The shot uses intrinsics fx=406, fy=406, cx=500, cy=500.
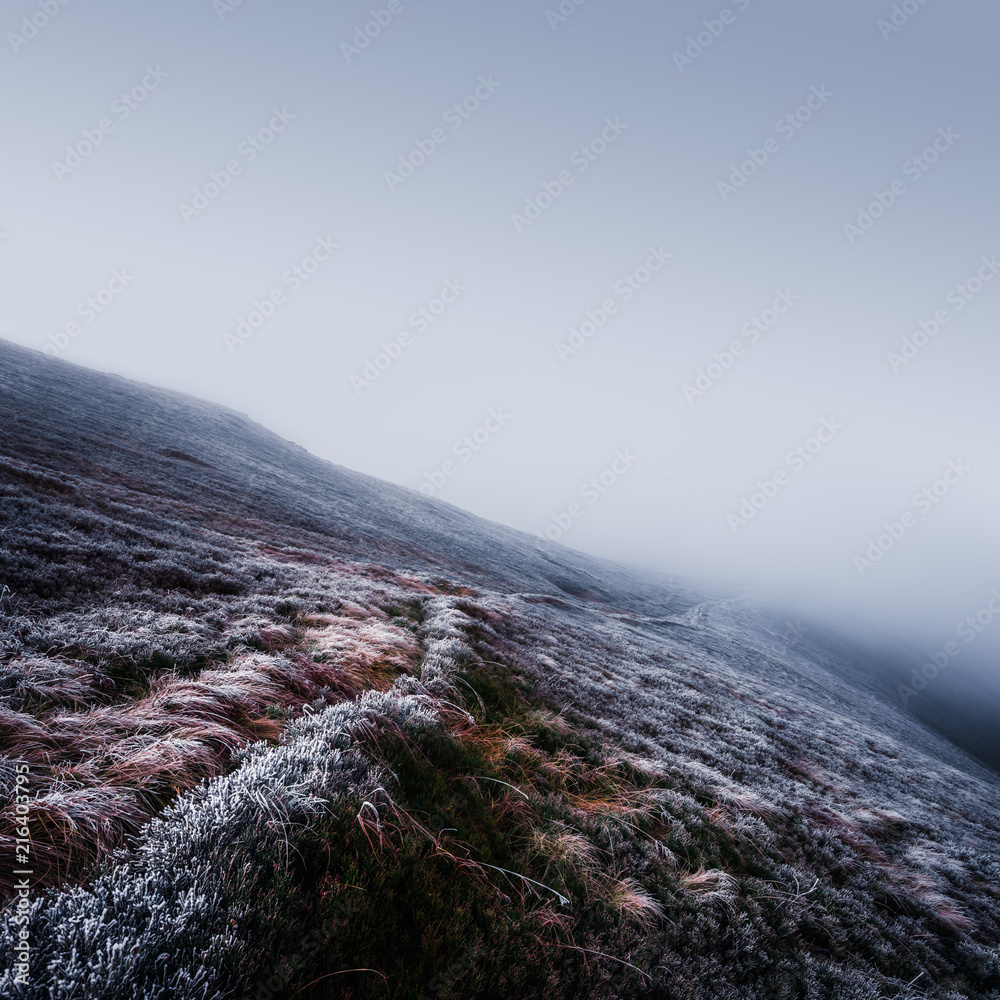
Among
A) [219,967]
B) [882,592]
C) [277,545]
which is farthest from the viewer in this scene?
[882,592]

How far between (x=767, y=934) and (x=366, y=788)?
5.11 metres

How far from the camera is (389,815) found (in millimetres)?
4000

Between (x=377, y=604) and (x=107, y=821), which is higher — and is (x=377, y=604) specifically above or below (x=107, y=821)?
below

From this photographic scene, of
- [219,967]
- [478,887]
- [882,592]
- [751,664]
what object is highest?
[882,592]

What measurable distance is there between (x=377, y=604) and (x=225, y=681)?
7.08m

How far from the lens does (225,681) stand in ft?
18.5

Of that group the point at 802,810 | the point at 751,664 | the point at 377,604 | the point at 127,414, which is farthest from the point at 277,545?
the point at 751,664

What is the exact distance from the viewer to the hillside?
8.74 ft

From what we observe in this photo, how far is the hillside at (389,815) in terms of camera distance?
266 centimetres

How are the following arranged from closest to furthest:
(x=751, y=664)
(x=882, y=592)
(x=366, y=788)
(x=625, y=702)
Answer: (x=366, y=788)
(x=625, y=702)
(x=751, y=664)
(x=882, y=592)

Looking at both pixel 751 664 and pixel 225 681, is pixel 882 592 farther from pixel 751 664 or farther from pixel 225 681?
pixel 225 681

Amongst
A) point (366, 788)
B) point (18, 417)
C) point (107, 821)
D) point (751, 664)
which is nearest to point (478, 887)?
point (366, 788)

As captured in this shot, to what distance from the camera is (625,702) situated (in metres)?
11.8

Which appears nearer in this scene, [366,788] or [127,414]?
[366,788]
